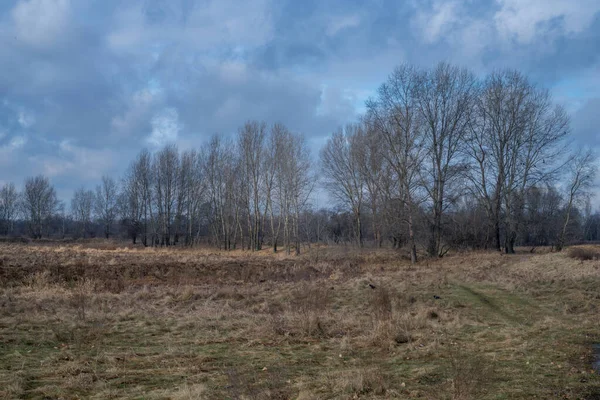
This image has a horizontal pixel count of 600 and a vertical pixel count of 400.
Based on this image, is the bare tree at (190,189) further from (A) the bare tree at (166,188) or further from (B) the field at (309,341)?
(B) the field at (309,341)

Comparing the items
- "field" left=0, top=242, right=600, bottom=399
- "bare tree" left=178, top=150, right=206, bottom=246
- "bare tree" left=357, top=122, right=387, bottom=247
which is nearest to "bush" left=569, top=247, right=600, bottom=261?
"field" left=0, top=242, right=600, bottom=399

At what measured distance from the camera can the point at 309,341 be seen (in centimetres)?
941

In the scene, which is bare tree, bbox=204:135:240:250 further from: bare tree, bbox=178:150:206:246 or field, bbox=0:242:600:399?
field, bbox=0:242:600:399

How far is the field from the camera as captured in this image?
5.82 m

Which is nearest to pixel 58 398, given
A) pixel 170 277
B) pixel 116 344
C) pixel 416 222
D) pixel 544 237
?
pixel 116 344

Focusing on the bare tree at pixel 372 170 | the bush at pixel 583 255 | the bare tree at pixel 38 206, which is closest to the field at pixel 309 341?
the bush at pixel 583 255

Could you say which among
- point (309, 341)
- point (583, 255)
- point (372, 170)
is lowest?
point (309, 341)

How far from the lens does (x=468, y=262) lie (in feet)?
94.9

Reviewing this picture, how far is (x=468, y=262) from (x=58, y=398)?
27.1m

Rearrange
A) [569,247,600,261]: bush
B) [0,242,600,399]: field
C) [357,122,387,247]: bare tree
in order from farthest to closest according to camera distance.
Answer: [357,122,387,247]: bare tree, [569,247,600,261]: bush, [0,242,600,399]: field

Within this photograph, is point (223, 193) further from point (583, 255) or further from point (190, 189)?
point (583, 255)

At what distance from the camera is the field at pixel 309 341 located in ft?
19.1

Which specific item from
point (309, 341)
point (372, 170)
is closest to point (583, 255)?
point (309, 341)

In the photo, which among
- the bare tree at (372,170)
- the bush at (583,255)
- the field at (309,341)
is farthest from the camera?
the bare tree at (372,170)
